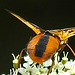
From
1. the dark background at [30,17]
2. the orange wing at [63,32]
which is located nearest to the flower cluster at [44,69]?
the orange wing at [63,32]

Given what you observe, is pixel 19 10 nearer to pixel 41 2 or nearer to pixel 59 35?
pixel 41 2

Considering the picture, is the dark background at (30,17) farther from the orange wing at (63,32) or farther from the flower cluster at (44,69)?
the orange wing at (63,32)

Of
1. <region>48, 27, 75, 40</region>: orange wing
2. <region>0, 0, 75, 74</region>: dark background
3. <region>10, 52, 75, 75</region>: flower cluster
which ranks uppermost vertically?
<region>0, 0, 75, 74</region>: dark background

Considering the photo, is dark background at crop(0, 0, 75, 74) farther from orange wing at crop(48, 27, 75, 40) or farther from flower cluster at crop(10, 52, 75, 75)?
orange wing at crop(48, 27, 75, 40)

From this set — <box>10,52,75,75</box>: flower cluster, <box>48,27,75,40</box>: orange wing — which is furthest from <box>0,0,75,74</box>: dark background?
<box>48,27,75,40</box>: orange wing

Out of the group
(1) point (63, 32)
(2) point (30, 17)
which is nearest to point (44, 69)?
(1) point (63, 32)

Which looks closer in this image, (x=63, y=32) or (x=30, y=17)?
(x=63, y=32)

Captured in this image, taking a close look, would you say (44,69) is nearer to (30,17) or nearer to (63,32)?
(63,32)

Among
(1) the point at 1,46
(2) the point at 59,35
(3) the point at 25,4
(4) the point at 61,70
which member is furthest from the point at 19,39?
(2) the point at 59,35
